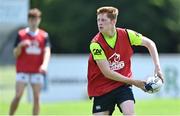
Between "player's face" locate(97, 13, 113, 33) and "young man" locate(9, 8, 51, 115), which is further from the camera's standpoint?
"young man" locate(9, 8, 51, 115)

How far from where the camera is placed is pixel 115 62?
Answer: 10.1m

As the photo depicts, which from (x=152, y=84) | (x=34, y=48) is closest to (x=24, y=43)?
(x=34, y=48)

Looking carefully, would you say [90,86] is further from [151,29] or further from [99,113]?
[151,29]

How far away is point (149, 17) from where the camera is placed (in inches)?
1748

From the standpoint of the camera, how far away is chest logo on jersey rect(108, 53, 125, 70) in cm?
1004

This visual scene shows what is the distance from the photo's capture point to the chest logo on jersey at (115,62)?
32.9ft

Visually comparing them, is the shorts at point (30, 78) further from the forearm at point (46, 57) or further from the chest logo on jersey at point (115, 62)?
the chest logo on jersey at point (115, 62)

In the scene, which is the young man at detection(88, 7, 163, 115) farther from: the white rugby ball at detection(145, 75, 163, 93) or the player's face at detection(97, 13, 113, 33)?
the white rugby ball at detection(145, 75, 163, 93)

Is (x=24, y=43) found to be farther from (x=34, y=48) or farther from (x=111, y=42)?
(x=111, y=42)

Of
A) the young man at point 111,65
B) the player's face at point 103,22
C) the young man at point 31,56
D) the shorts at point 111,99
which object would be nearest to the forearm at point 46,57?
the young man at point 31,56

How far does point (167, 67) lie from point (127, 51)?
57.1 feet

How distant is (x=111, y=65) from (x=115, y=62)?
0.07 metres

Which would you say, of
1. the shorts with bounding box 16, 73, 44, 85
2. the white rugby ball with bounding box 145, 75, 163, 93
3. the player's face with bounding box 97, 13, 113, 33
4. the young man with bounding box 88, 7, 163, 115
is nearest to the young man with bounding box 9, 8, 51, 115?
the shorts with bounding box 16, 73, 44, 85

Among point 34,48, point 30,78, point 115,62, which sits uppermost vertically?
point 115,62
